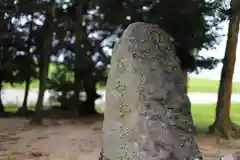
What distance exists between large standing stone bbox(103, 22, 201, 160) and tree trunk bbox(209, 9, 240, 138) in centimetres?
496

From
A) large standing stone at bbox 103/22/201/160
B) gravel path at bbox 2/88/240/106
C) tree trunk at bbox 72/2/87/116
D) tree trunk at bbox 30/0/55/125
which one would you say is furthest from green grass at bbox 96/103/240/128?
large standing stone at bbox 103/22/201/160

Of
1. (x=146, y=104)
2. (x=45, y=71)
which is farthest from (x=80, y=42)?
(x=146, y=104)

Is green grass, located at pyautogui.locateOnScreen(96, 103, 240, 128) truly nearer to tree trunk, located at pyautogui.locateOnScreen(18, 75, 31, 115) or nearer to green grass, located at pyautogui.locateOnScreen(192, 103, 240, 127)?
green grass, located at pyautogui.locateOnScreen(192, 103, 240, 127)

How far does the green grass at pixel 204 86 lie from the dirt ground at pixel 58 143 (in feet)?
7.03

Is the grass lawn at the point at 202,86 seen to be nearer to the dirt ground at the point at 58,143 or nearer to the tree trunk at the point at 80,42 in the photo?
the tree trunk at the point at 80,42

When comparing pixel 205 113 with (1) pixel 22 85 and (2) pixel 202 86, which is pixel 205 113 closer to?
(2) pixel 202 86

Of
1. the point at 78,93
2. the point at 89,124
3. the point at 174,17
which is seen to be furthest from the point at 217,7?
the point at 78,93

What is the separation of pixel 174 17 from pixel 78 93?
12.5 feet

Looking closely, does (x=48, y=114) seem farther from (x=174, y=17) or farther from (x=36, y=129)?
(x=174, y=17)

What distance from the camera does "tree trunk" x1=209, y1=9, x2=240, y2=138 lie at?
24.0ft

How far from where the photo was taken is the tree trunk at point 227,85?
24.0 feet

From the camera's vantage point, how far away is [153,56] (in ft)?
8.57

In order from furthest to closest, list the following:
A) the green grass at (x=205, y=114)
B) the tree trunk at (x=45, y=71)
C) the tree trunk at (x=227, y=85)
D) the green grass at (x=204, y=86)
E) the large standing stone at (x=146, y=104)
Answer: the green grass at (x=205, y=114) → the green grass at (x=204, y=86) → the tree trunk at (x=45, y=71) → the tree trunk at (x=227, y=85) → the large standing stone at (x=146, y=104)

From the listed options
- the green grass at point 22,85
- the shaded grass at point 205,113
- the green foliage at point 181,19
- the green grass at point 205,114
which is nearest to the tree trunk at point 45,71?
the green foliage at point 181,19
